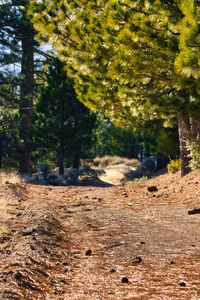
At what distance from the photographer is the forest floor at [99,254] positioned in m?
2.61

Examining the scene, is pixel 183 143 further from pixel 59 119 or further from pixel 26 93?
pixel 26 93

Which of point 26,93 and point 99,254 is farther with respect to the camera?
point 26,93

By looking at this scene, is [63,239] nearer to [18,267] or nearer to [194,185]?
[18,267]

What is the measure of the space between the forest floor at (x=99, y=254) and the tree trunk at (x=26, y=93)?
11852 millimetres

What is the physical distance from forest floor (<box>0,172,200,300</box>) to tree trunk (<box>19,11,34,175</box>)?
11852mm

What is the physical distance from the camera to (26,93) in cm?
1752

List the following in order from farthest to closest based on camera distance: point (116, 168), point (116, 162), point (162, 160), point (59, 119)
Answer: point (116, 162) < point (116, 168) < point (162, 160) < point (59, 119)

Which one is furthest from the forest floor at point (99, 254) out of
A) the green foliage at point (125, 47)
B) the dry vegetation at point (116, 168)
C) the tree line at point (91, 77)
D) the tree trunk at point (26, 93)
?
the dry vegetation at point (116, 168)

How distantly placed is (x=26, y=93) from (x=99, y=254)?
1515 cm

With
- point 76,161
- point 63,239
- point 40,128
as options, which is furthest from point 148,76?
point 76,161

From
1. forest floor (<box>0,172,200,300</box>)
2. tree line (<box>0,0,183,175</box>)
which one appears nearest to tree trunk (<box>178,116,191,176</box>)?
tree line (<box>0,0,183,175</box>)

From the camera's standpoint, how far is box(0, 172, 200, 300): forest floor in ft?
8.57

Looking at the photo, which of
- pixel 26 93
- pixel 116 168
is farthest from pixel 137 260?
pixel 116 168

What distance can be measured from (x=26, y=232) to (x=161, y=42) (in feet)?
13.5
